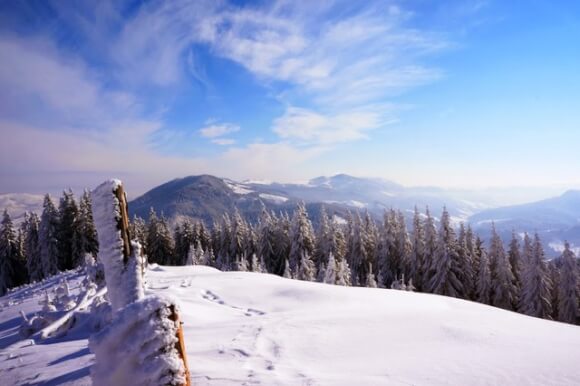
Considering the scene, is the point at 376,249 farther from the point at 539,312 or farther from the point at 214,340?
the point at 214,340

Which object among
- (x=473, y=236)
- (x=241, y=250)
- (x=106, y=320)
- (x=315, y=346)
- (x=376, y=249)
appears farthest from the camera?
(x=241, y=250)

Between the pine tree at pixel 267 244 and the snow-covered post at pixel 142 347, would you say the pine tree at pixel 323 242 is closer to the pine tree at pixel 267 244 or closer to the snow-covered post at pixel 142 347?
the pine tree at pixel 267 244

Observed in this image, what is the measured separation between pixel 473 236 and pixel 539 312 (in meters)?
11.9

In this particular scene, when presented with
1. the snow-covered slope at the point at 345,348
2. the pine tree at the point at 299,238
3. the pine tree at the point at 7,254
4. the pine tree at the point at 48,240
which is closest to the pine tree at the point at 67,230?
the pine tree at the point at 48,240

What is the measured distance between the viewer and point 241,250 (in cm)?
5238

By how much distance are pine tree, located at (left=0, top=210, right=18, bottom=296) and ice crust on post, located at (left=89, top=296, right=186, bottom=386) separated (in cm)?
5517

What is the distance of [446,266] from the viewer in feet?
124

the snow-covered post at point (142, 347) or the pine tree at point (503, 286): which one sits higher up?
the snow-covered post at point (142, 347)

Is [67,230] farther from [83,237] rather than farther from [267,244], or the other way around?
[267,244]

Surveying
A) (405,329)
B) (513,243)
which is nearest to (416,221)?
(513,243)

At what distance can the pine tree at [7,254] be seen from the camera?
143 ft

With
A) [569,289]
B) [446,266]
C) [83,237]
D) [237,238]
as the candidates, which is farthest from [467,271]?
[83,237]

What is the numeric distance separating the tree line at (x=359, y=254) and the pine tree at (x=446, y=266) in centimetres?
12

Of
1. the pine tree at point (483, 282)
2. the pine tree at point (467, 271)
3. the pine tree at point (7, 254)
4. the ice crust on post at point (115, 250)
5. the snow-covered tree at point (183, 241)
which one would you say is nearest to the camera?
the ice crust on post at point (115, 250)
